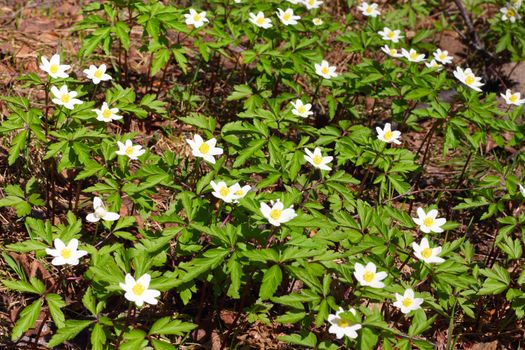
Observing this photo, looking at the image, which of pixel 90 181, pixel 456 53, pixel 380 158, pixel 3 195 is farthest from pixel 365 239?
pixel 456 53

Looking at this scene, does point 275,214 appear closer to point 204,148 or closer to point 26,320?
point 204,148

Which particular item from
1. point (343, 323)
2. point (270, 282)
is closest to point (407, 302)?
point (343, 323)

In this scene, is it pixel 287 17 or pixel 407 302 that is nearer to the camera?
pixel 407 302

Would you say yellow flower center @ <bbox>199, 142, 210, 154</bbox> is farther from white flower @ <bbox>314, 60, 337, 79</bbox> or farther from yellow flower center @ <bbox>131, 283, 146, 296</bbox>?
white flower @ <bbox>314, 60, 337, 79</bbox>

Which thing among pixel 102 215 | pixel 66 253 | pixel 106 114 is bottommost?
pixel 66 253

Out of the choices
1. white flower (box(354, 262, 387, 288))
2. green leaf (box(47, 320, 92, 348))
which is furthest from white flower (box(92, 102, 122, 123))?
white flower (box(354, 262, 387, 288))

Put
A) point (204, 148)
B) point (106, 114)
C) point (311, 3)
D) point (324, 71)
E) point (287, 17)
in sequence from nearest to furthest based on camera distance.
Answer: point (204, 148), point (106, 114), point (324, 71), point (287, 17), point (311, 3)
